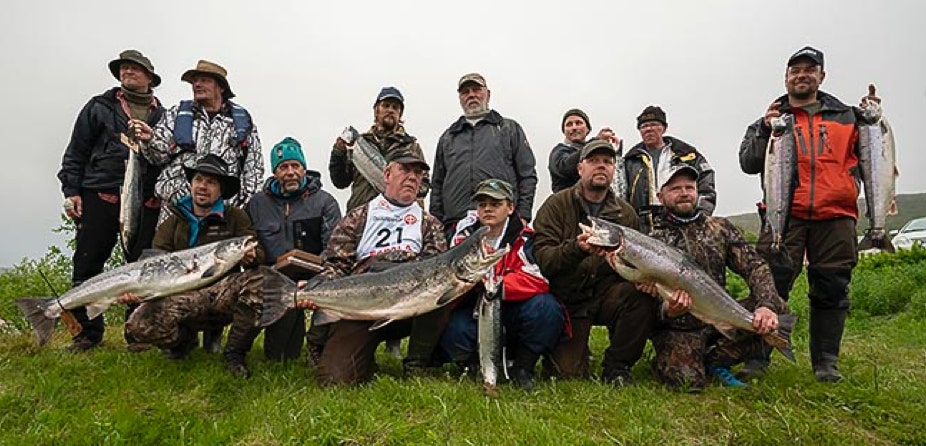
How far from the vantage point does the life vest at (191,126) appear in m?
6.82

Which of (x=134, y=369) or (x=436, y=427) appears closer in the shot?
(x=436, y=427)

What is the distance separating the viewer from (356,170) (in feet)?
25.7

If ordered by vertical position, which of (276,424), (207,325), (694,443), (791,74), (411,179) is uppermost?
(791,74)

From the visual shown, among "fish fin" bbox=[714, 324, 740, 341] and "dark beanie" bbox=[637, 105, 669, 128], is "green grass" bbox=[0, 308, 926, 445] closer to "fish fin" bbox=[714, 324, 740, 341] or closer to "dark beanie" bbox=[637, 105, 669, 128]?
"fish fin" bbox=[714, 324, 740, 341]

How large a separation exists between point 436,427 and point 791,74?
16.1ft

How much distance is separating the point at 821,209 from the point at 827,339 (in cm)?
127

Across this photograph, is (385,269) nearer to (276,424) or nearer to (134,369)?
(276,424)

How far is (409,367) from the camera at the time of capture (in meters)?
6.16

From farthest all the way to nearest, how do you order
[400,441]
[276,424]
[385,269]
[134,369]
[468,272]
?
[134,369] → [385,269] → [468,272] → [276,424] → [400,441]

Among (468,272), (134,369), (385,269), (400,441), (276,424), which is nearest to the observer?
(400,441)

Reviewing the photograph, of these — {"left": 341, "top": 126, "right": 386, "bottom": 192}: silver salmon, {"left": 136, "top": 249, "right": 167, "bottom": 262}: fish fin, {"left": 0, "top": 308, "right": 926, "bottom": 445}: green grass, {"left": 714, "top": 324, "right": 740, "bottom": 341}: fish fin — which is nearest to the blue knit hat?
{"left": 341, "top": 126, "right": 386, "bottom": 192}: silver salmon

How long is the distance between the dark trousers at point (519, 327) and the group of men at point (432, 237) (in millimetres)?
14

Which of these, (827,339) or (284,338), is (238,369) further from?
(827,339)

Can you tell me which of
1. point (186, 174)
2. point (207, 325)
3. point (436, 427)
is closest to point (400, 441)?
point (436, 427)
